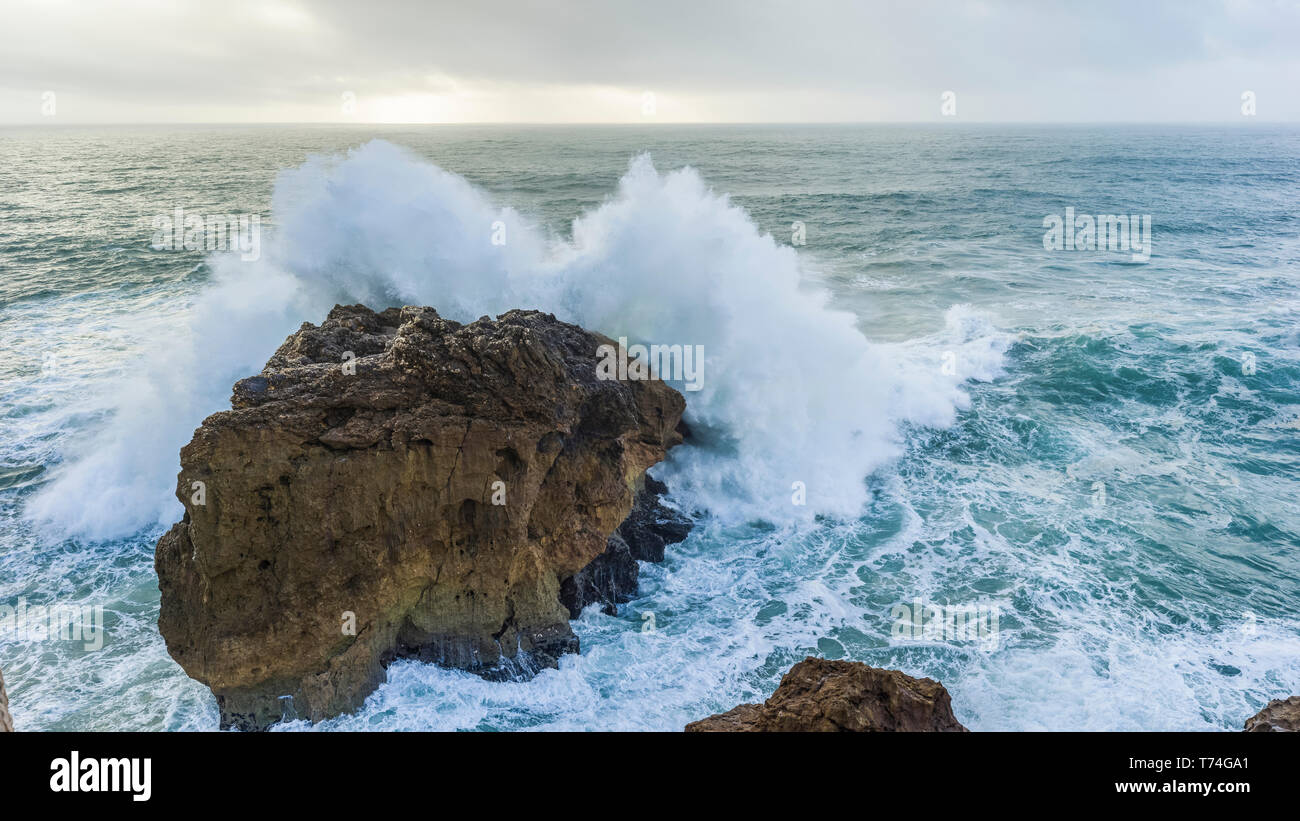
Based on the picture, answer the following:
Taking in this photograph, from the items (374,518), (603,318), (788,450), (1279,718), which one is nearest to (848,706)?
(1279,718)

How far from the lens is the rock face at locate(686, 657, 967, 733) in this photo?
4.47 meters

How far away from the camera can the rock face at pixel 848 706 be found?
4.47m

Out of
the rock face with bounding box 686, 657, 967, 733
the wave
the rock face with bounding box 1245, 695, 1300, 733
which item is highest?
the wave

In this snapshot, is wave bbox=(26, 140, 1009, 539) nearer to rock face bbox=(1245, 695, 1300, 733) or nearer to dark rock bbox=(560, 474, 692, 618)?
dark rock bbox=(560, 474, 692, 618)

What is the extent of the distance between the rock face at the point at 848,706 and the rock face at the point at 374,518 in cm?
418

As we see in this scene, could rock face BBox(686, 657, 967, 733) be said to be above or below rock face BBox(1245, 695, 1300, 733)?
above


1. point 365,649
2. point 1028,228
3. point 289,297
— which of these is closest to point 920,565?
point 365,649

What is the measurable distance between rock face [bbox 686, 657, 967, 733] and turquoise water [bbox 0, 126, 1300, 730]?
11.2 feet

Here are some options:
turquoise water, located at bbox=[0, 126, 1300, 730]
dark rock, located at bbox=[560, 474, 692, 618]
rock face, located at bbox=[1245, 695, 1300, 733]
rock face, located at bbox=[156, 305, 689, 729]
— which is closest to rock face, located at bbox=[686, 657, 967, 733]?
rock face, located at bbox=[1245, 695, 1300, 733]

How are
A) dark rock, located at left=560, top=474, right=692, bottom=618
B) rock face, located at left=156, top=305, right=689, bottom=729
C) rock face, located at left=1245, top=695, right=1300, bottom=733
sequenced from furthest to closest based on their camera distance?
dark rock, located at left=560, top=474, right=692, bottom=618 < rock face, located at left=156, top=305, right=689, bottom=729 < rock face, located at left=1245, top=695, right=1300, bottom=733

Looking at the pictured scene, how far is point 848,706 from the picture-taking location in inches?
177

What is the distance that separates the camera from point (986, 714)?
796 centimetres

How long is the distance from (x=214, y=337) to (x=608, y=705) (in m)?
10.8

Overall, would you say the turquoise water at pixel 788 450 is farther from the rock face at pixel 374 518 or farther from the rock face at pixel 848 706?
the rock face at pixel 848 706
